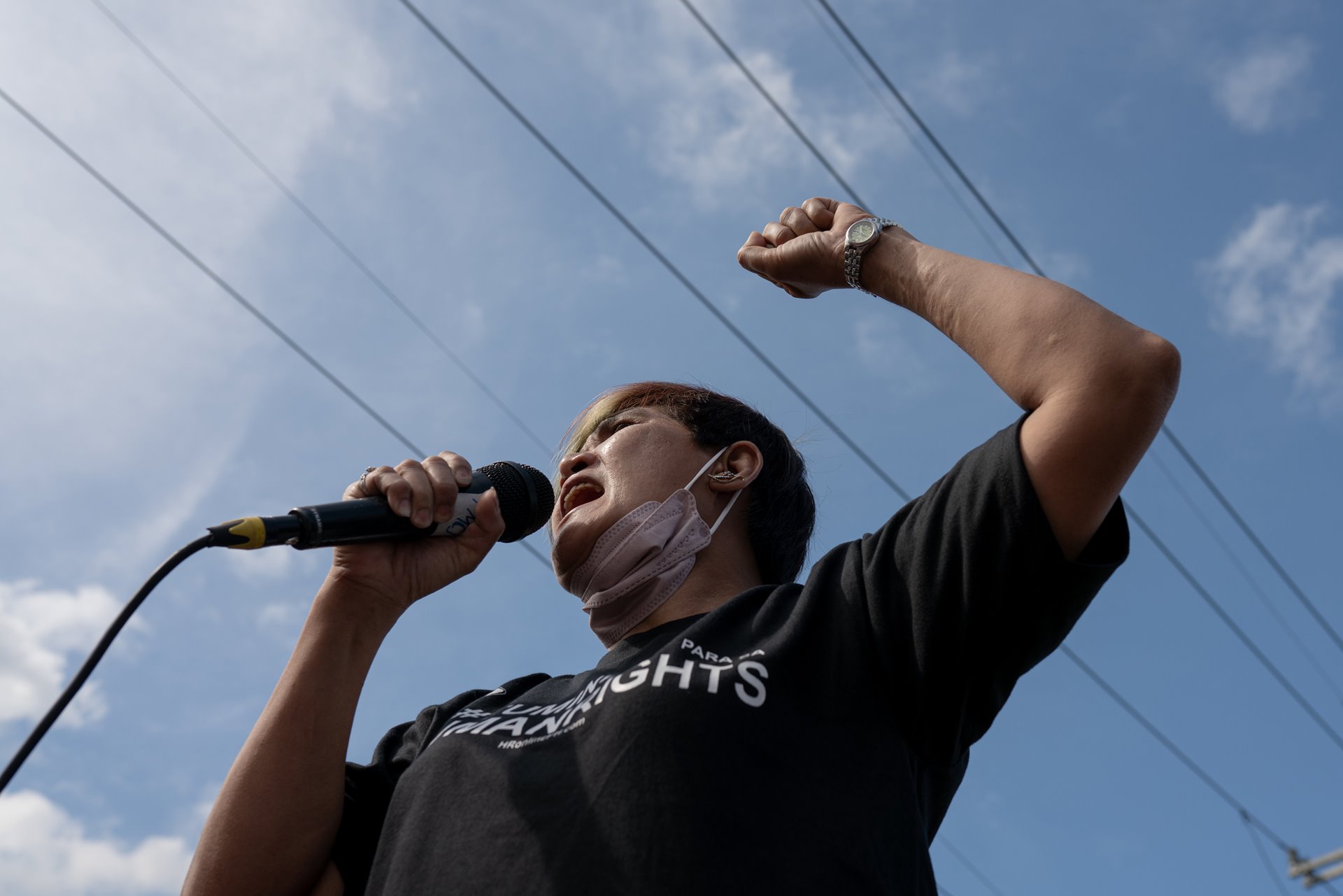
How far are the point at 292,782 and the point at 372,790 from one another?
0.93 feet

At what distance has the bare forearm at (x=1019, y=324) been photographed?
6.82 feet

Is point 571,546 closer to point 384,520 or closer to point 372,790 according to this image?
point 384,520

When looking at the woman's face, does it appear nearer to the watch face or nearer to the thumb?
the thumb

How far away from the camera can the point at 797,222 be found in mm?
2678

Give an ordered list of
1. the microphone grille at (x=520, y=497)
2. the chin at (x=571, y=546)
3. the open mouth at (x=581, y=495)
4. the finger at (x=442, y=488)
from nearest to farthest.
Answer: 1. the finger at (x=442, y=488)
2. the microphone grille at (x=520, y=497)
3. the chin at (x=571, y=546)
4. the open mouth at (x=581, y=495)

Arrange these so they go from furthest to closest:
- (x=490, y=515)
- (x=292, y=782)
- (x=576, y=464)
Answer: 1. (x=576, y=464)
2. (x=490, y=515)
3. (x=292, y=782)

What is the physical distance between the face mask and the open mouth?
140 mm

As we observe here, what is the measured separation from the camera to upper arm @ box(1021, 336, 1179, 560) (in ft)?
6.56

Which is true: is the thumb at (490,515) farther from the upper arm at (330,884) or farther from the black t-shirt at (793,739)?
the upper arm at (330,884)

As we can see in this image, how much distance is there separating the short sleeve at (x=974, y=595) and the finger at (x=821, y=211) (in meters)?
0.70

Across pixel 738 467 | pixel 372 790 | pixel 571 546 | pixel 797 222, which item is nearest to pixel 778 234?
pixel 797 222

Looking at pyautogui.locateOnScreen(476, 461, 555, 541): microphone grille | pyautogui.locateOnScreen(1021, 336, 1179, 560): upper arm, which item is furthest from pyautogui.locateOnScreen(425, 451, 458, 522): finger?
pyautogui.locateOnScreen(1021, 336, 1179, 560): upper arm

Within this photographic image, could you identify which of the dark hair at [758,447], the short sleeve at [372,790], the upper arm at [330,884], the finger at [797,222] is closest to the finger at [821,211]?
the finger at [797,222]

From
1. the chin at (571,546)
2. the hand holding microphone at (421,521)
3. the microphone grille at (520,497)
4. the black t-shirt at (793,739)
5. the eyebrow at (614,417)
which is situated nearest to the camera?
the black t-shirt at (793,739)
